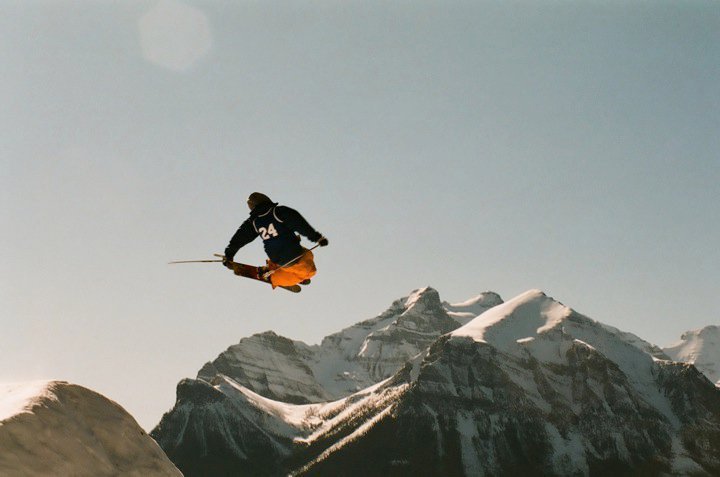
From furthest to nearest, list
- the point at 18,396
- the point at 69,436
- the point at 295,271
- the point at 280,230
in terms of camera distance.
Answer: the point at 295,271, the point at 280,230, the point at 18,396, the point at 69,436

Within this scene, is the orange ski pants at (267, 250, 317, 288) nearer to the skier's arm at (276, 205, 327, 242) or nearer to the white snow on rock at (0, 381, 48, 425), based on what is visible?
the skier's arm at (276, 205, 327, 242)

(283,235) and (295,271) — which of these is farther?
(295,271)

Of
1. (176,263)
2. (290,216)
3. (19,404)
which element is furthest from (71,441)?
(290,216)

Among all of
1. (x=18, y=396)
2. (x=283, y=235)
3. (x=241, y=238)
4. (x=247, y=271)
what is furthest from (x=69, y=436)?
(x=247, y=271)

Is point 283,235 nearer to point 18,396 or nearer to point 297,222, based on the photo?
point 297,222

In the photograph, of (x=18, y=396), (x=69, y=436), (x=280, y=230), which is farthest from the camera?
(x=280, y=230)

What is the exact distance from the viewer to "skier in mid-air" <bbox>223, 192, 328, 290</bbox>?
1805 cm

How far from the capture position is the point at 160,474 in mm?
10836

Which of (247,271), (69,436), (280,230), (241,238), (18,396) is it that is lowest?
(69,436)

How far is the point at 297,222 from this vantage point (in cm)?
1803

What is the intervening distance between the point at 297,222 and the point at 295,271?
1.42m

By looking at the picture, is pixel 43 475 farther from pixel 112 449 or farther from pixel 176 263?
pixel 176 263

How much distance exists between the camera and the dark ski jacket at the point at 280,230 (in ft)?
59.2

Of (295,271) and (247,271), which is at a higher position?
(247,271)
